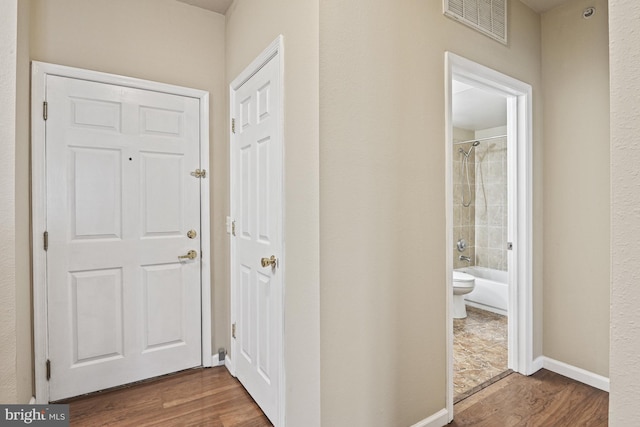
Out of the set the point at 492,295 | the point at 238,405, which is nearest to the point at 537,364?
the point at 492,295

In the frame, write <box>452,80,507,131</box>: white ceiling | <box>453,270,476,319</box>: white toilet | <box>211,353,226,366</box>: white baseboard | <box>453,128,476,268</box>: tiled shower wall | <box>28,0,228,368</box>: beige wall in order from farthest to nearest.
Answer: <box>453,128,476,268</box>: tiled shower wall < <box>453,270,476,319</box>: white toilet < <box>452,80,507,131</box>: white ceiling < <box>211,353,226,366</box>: white baseboard < <box>28,0,228,368</box>: beige wall

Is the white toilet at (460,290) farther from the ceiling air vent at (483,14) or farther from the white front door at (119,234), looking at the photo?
the white front door at (119,234)

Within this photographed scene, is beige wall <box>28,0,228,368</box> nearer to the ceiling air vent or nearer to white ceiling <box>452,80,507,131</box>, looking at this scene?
the ceiling air vent

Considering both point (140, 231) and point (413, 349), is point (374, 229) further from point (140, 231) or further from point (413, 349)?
point (140, 231)

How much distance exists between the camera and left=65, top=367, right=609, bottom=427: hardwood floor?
1.92 m

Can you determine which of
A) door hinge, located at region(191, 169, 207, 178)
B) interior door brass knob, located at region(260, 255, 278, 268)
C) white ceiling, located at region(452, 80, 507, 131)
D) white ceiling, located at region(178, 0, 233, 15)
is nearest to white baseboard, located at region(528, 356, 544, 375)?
interior door brass knob, located at region(260, 255, 278, 268)

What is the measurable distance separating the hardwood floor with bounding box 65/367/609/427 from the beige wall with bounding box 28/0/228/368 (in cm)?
45

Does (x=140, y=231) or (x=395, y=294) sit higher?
(x=140, y=231)

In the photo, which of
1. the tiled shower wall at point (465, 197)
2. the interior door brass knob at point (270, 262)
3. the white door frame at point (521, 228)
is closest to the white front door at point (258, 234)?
the interior door brass knob at point (270, 262)

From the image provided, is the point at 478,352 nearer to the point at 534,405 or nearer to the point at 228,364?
the point at 534,405

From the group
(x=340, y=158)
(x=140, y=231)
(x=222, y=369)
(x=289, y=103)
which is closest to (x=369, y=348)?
(x=340, y=158)

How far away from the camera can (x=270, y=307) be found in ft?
6.10

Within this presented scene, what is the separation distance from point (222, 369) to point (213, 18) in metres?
2.73

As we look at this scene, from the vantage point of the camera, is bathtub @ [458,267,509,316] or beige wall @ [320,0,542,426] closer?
beige wall @ [320,0,542,426]
